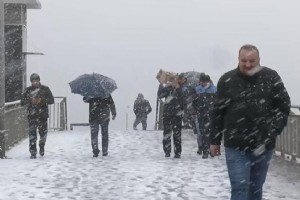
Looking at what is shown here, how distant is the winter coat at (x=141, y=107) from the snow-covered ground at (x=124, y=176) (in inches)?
348

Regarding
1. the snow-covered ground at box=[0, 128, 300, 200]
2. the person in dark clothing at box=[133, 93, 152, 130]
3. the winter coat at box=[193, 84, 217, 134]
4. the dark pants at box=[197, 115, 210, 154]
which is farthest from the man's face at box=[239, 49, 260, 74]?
the person in dark clothing at box=[133, 93, 152, 130]

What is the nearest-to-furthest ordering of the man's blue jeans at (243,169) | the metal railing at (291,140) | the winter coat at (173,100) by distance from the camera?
1. the man's blue jeans at (243,169)
2. the metal railing at (291,140)
3. the winter coat at (173,100)

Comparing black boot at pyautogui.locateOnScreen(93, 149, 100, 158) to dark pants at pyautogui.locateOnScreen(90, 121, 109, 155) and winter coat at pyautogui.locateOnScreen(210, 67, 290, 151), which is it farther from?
winter coat at pyautogui.locateOnScreen(210, 67, 290, 151)

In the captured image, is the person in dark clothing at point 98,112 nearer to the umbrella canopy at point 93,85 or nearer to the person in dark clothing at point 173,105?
the umbrella canopy at point 93,85

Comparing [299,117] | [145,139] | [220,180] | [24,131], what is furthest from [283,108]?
[24,131]

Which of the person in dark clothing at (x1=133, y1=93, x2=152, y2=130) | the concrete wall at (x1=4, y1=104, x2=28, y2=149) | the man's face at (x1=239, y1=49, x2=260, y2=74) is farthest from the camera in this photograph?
the person in dark clothing at (x1=133, y1=93, x2=152, y2=130)

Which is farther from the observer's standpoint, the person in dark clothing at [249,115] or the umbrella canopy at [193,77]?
the umbrella canopy at [193,77]

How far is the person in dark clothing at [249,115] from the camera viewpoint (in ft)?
17.2

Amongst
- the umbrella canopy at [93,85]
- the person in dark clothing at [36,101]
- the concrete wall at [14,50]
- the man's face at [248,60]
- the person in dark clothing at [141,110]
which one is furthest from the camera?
the concrete wall at [14,50]

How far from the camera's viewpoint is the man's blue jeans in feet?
17.4

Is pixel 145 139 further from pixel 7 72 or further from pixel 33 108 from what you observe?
pixel 7 72

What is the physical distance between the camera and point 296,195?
802 centimetres

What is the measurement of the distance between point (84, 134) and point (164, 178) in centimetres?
883

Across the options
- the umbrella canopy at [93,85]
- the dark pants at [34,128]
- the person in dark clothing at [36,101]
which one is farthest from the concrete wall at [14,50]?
the person in dark clothing at [36,101]
